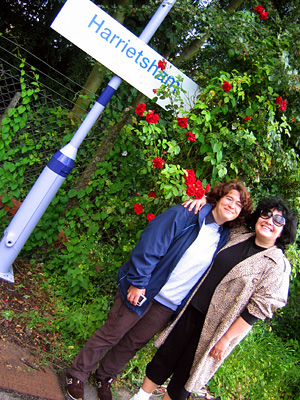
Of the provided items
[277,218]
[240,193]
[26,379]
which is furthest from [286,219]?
[26,379]

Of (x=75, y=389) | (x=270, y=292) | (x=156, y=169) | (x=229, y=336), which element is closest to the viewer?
(x=270, y=292)

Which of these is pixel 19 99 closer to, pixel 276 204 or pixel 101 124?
pixel 101 124

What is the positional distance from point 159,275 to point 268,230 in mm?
733

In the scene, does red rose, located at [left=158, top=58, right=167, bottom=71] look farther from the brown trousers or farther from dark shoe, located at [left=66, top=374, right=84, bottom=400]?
dark shoe, located at [left=66, top=374, right=84, bottom=400]

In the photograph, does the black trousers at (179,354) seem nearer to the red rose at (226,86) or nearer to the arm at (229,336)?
the arm at (229,336)

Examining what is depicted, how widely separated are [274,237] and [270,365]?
2.35 meters

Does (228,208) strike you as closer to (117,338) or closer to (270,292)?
(270,292)

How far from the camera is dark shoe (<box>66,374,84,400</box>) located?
2486mm

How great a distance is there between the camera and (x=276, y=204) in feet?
7.89

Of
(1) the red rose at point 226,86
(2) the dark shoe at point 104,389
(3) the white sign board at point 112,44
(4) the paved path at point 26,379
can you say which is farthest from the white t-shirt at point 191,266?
(3) the white sign board at point 112,44

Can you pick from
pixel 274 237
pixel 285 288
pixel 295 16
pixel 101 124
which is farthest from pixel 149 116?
pixel 295 16

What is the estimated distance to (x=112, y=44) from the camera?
9.25 feet

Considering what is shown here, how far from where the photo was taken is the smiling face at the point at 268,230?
236 centimetres

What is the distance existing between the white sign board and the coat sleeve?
1.72 meters
